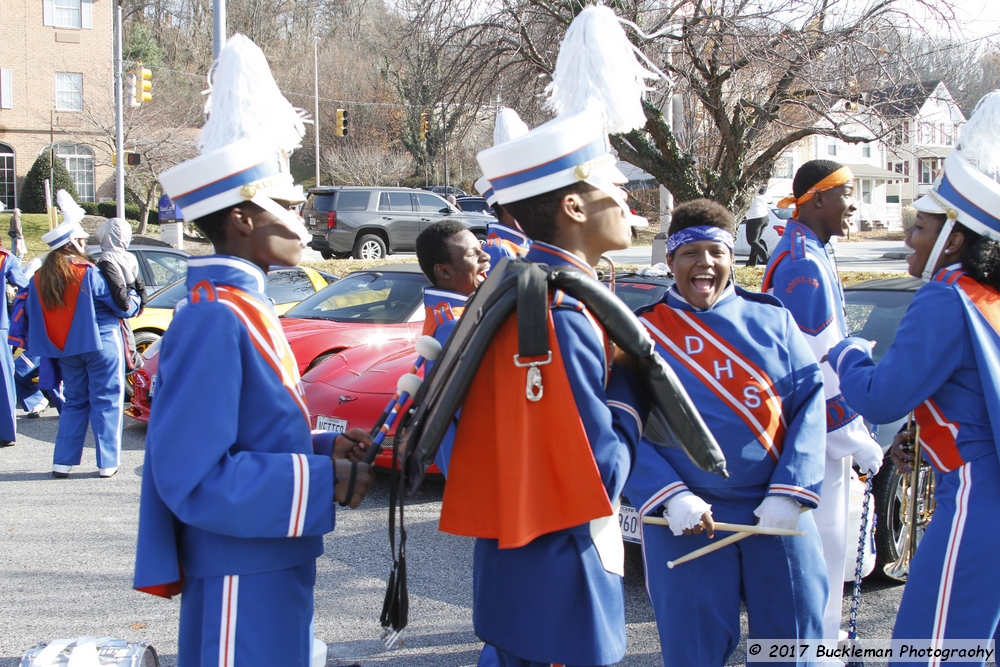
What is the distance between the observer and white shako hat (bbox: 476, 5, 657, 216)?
7.37ft

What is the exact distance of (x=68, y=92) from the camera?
3775 cm

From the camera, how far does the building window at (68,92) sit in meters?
37.6

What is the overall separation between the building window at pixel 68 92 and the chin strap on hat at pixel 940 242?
39.9 meters

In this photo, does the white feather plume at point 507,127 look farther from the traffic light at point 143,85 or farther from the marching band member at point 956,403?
the traffic light at point 143,85

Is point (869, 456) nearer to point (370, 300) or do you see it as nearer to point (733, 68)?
point (370, 300)

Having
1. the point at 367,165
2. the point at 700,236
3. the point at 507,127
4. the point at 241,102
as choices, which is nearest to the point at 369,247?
the point at 507,127

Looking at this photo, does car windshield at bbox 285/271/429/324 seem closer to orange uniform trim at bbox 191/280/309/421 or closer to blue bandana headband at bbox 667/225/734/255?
blue bandana headband at bbox 667/225/734/255

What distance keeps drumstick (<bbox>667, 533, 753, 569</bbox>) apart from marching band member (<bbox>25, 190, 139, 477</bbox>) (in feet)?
18.8

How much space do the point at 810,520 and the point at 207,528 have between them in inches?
77.7

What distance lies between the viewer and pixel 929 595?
9.37 feet

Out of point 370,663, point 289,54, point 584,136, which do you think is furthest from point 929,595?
point 289,54

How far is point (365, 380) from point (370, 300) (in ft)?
6.99

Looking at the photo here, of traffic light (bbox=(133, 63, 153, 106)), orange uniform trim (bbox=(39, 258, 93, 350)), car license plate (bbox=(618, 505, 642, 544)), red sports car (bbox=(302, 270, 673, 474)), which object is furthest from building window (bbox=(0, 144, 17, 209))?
car license plate (bbox=(618, 505, 642, 544))

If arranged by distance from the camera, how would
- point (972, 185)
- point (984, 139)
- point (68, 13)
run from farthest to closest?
point (68, 13)
point (984, 139)
point (972, 185)
